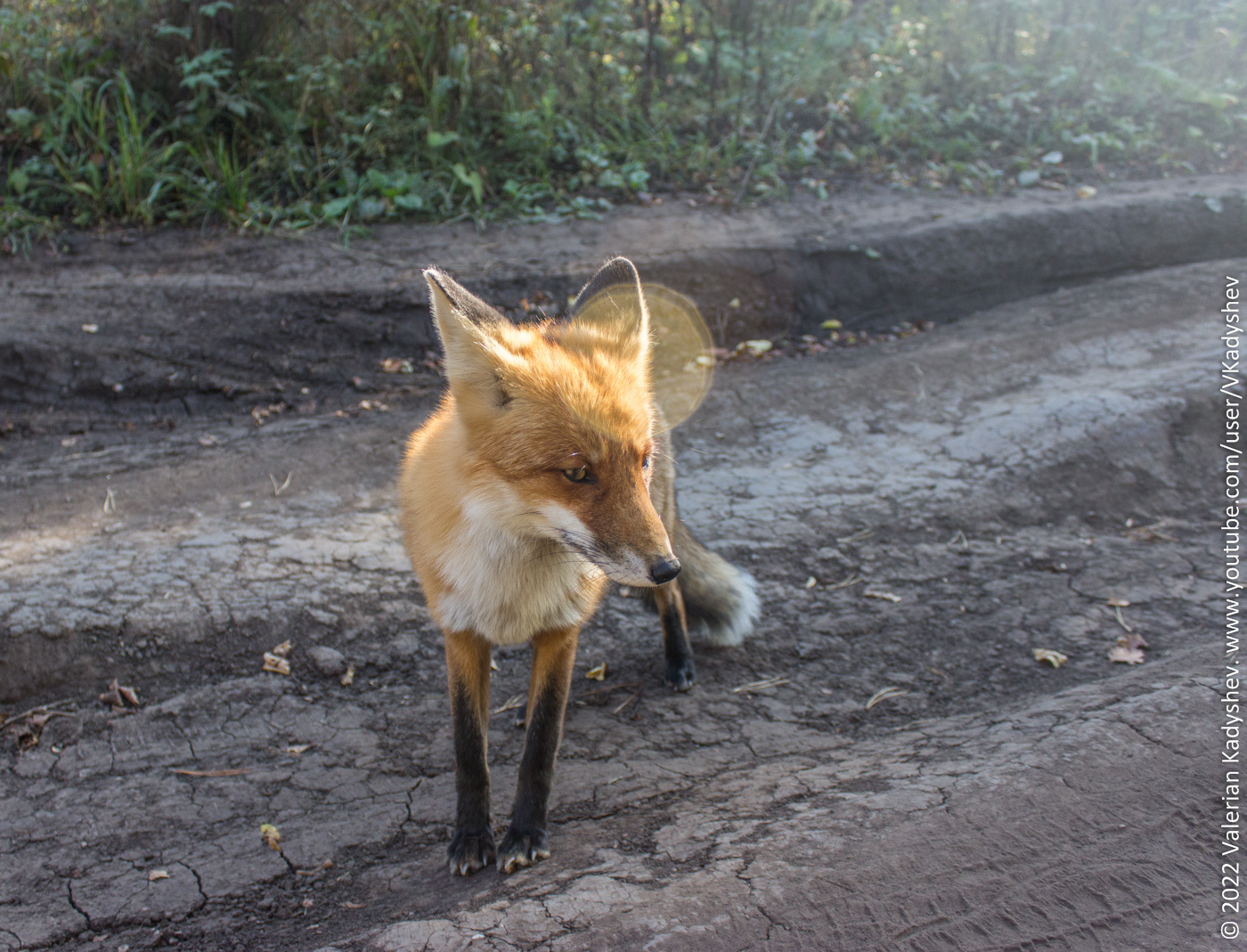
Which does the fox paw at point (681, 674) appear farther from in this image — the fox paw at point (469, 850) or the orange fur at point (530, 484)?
the fox paw at point (469, 850)

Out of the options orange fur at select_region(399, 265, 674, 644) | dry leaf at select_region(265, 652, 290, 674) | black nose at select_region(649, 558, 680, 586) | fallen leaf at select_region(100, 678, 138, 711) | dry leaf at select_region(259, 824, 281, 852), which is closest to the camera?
black nose at select_region(649, 558, 680, 586)

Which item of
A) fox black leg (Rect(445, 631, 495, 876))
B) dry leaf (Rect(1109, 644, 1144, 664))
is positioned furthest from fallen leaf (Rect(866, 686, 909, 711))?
fox black leg (Rect(445, 631, 495, 876))

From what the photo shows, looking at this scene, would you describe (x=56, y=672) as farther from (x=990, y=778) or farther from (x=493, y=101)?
(x=493, y=101)

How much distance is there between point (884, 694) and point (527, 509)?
1874 mm

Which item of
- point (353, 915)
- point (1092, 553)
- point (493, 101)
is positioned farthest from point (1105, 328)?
point (353, 915)

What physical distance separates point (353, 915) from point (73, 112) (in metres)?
6.82

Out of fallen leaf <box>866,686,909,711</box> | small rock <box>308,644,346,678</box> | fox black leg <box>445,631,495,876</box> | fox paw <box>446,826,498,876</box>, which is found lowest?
fallen leaf <box>866,686,909,711</box>

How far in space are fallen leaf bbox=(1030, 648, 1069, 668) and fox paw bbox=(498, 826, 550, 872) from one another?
→ 2276mm

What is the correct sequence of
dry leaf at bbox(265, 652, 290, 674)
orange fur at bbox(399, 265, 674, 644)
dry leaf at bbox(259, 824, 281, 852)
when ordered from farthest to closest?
dry leaf at bbox(265, 652, 290, 674), dry leaf at bbox(259, 824, 281, 852), orange fur at bbox(399, 265, 674, 644)

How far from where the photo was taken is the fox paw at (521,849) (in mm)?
2352

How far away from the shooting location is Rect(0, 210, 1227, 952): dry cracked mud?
6.86ft

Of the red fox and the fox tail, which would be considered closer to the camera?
the red fox

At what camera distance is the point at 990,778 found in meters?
2.43

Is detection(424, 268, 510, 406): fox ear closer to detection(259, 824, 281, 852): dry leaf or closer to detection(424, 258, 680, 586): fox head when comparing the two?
detection(424, 258, 680, 586): fox head
